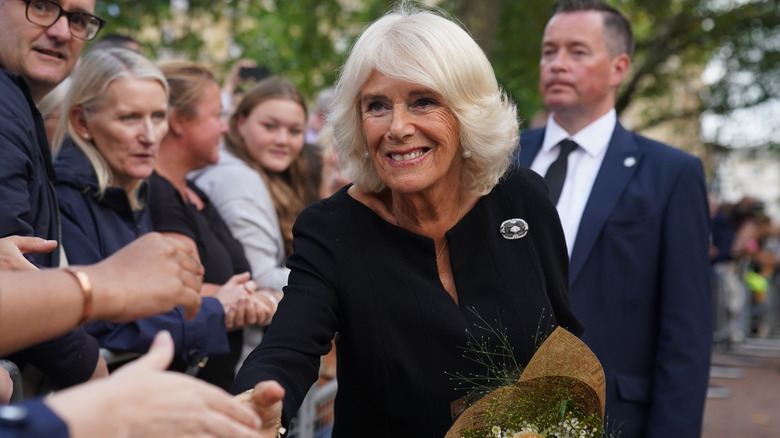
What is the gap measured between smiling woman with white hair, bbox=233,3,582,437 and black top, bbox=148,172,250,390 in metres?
1.44

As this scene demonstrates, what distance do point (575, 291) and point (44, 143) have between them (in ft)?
7.18

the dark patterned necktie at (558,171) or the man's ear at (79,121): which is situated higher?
the man's ear at (79,121)

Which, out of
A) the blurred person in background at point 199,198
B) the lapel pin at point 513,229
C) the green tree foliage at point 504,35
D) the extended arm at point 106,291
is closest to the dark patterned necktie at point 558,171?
the lapel pin at point 513,229

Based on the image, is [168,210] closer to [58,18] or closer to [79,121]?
[79,121]

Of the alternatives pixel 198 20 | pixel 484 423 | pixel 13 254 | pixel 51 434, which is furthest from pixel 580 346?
pixel 198 20

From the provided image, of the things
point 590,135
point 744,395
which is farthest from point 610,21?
point 744,395

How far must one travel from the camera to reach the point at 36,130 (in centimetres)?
321

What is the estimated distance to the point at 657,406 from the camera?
3936 millimetres

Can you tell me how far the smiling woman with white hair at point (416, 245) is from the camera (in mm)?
2830

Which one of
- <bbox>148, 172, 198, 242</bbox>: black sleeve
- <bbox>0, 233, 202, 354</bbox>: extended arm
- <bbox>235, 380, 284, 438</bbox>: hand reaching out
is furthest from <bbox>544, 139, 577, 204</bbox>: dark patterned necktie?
<bbox>0, 233, 202, 354</bbox>: extended arm

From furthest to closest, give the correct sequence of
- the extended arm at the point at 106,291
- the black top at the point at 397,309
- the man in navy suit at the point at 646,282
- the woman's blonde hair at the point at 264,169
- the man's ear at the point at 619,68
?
1. the woman's blonde hair at the point at 264,169
2. the man's ear at the point at 619,68
3. the man in navy suit at the point at 646,282
4. the black top at the point at 397,309
5. the extended arm at the point at 106,291

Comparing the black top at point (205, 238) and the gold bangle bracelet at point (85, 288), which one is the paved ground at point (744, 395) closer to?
the black top at point (205, 238)

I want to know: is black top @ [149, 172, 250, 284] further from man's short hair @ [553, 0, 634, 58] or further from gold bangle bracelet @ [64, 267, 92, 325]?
gold bangle bracelet @ [64, 267, 92, 325]

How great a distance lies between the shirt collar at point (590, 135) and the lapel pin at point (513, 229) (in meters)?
1.39
